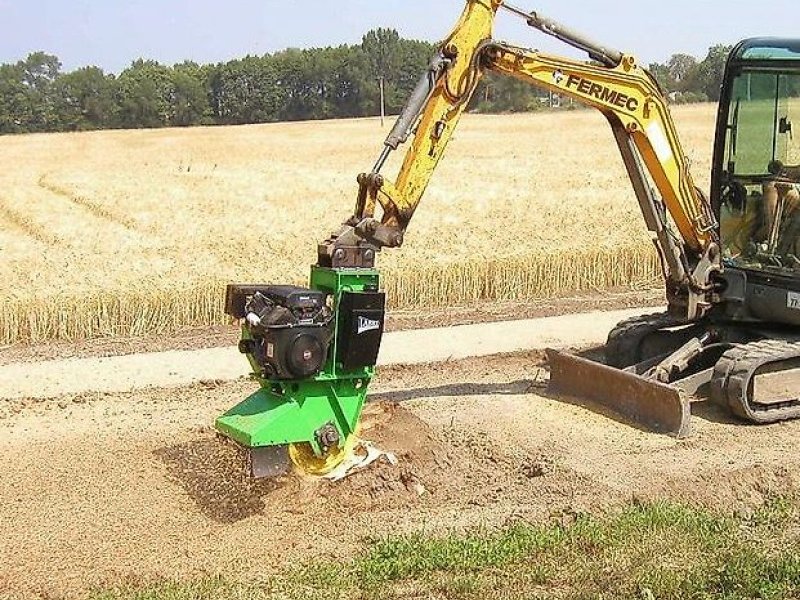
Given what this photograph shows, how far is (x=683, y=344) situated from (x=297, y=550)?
Result: 508 centimetres

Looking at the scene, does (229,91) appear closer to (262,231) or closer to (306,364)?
(262,231)

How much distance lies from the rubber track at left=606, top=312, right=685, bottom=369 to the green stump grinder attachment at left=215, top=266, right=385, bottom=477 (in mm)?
4063

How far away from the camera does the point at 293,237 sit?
19484 millimetres

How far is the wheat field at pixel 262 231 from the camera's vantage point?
1498 cm

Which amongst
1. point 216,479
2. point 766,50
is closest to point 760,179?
point 766,50

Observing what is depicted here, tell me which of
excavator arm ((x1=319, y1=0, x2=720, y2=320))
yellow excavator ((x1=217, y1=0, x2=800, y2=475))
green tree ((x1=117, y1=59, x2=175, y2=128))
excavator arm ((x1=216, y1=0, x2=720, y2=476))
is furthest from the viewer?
green tree ((x1=117, y1=59, x2=175, y2=128))

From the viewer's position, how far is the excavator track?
956cm

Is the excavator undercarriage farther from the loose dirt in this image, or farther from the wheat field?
the wheat field

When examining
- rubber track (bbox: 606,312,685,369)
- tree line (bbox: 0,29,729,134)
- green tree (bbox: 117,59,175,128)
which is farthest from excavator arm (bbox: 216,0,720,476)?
green tree (bbox: 117,59,175,128)

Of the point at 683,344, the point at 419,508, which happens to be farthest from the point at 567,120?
the point at 419,508

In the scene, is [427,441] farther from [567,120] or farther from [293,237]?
[567,120]

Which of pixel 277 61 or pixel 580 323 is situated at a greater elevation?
pixel 277 61

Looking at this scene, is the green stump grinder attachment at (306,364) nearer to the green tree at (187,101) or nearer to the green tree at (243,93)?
the green tree at (187,101)

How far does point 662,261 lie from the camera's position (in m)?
10.2
